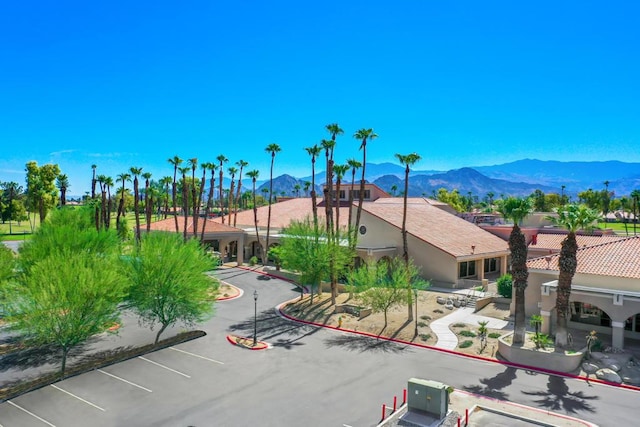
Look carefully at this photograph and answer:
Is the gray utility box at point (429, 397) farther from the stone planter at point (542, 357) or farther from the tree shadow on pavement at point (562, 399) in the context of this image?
the stone planter at point (542, 357)

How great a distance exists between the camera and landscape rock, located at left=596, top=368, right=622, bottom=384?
2243cm

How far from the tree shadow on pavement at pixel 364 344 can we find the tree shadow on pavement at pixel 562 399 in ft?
27.4

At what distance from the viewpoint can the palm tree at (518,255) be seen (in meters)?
26.3

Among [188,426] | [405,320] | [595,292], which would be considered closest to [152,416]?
[188,426]

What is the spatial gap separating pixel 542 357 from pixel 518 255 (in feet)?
18.8

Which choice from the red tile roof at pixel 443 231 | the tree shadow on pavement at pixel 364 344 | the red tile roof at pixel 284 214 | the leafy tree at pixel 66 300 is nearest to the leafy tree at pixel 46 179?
the red tile roof at pixel 284 214

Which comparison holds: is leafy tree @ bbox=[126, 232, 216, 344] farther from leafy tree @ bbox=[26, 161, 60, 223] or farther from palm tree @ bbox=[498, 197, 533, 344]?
leafy tree @ bbox=[26, 161, 60, 223]

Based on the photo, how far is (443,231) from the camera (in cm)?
5100

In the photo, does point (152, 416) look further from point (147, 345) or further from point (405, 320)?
point (405, 320)

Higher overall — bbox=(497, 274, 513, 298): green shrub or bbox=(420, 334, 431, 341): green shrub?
bbox=(497, 274, 513, 298): green shrub

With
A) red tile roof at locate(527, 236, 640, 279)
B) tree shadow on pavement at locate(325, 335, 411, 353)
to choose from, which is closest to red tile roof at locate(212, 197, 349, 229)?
tree shadow on pavement at locate(325, 335, 411, 353)

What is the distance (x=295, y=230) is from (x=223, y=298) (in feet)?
30.3

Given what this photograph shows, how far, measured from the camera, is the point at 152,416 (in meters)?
18.7

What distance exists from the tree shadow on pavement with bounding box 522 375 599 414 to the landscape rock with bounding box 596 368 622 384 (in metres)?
2.01
